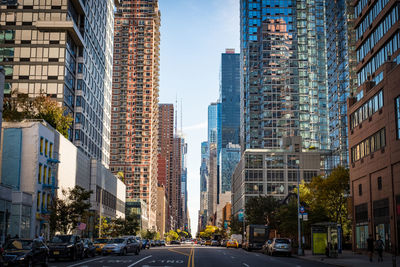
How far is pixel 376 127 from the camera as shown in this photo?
50188 millimetres

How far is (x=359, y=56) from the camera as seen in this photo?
60875 millimetres

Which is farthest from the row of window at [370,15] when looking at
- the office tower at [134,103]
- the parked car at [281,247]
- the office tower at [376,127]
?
the office tower at [134,103]

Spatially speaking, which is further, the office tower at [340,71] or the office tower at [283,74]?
the office tower at [283,74]

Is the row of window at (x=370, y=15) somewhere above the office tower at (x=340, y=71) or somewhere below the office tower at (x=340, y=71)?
below

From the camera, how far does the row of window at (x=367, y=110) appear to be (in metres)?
49.6

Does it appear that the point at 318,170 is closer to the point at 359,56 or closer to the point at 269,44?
the point at 269,44

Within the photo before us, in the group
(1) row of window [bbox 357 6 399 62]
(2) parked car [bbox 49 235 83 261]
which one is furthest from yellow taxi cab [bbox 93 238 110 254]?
(1) row of window [bbox 357 6 399 62]

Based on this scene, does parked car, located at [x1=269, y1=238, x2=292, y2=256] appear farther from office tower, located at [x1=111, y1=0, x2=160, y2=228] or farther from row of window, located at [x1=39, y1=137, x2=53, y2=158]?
office tower, located at [x1=111, y1=0, x2=160, y2=228]

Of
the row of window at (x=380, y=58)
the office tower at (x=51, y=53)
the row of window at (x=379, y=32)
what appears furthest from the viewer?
the office tower at (x=51, y=53)

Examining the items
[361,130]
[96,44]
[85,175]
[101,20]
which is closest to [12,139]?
[85,175]

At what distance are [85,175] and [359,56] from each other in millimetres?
45645

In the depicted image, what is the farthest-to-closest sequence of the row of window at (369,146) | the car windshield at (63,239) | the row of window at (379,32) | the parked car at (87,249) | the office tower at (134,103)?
the office tower at (134,103) → the row of window at (369,146) → the row of window at (379,32) → the parked car at (87,249) → the car windshield at (63,239)

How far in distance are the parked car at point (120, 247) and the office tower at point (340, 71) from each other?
→ 85622 millimetres

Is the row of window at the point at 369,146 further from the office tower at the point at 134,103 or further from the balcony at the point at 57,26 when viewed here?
the office tower at the point at 134,103
